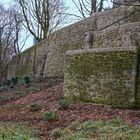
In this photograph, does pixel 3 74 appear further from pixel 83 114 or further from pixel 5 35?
pixel 83 114

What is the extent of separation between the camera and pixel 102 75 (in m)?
16.3

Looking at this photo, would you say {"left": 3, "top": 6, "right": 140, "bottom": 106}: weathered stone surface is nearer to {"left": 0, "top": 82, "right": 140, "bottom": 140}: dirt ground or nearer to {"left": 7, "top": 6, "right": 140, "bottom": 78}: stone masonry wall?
{"left": 7, "top": 6, "right": 140, "bottom": 78}: stone masonry wall

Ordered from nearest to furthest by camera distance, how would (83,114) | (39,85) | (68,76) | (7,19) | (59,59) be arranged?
(83,114) < (68,76) < (39,85) < (59,59) < (7,19)

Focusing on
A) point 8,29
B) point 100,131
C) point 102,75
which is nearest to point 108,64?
point 102,75

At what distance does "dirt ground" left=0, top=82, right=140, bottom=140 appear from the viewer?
13383 millimetres

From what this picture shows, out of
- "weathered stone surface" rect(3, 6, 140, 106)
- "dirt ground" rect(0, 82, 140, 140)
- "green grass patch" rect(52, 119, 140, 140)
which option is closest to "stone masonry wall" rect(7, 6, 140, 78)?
"weathered stone surface" rect(3, 6, 140, 106)

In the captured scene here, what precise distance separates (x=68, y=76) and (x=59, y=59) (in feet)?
31.2

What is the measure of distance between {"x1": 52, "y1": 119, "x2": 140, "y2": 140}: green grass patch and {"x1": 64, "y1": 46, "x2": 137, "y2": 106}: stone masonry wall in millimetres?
2891

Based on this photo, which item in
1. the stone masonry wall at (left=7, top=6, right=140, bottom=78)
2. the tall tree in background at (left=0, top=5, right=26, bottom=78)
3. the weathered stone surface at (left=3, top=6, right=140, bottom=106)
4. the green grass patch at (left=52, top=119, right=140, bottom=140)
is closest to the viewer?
the green grass patch at (left=52, top=119, right=140, bottom=140)

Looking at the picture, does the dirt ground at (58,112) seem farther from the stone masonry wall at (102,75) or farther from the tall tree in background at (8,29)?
the tall tree in background at (8,29)

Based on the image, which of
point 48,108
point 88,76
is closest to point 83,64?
point 88,76

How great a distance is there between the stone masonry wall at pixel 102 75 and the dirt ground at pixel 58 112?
0.51 metres

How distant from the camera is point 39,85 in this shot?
966 inches

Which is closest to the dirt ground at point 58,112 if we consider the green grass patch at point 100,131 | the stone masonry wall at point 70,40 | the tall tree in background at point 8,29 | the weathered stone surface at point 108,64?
the green grass patch at point 100,131
